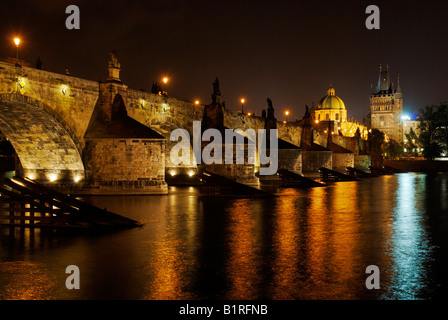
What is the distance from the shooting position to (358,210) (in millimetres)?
19156

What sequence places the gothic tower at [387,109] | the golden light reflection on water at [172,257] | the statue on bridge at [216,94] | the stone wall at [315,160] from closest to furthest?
1. the golden light reflection on water at [172,257]
2. the statue on bridge at [216,94]
3. the stone wall at [315,160]
4. the gothic tower at [387,109]

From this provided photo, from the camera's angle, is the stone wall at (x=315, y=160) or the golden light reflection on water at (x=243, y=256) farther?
the stone wall at (x=315, y=160)

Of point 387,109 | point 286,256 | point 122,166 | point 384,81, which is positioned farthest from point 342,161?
point 384,81

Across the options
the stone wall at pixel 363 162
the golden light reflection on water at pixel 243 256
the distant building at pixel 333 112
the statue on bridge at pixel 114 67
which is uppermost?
the distant building at pixel 333 112

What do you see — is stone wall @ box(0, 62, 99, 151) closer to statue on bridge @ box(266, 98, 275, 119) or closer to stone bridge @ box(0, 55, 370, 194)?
stone bridge @ box(0, 55, 370, 194)

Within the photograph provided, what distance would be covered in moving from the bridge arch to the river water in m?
10.3

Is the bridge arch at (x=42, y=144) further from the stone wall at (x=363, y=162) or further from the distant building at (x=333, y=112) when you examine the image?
the distant building at (x=333, y=112)

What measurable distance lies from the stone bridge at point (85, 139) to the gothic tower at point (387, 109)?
141 meters

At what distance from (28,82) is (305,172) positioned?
37.7 metres

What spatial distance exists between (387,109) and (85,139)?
147 meters

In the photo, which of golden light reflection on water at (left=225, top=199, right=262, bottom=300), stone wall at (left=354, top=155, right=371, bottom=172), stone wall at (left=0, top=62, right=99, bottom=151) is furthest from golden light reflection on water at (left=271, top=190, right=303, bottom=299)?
stone wall at (left=354, top=155, right=371, bottom=172)

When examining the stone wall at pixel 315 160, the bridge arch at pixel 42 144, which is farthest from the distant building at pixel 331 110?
the bridge arch at pixel 42 144

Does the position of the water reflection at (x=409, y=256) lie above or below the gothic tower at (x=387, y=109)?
below

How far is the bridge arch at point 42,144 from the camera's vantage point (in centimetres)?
2384
